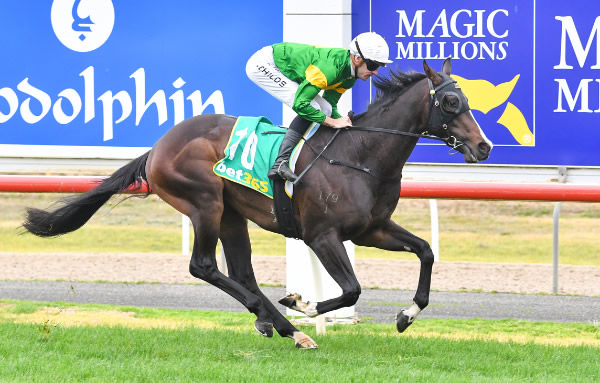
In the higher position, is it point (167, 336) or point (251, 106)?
point (251, 106)

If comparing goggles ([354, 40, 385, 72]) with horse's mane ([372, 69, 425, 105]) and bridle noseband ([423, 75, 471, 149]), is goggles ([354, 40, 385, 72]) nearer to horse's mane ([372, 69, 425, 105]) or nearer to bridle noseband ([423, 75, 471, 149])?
horse's mane ([372, 69, 425, 105])

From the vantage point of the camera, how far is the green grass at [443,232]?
1321 centimetres

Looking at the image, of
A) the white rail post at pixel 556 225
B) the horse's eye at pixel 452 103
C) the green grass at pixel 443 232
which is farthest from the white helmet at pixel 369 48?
the green grass at pixel 443 232

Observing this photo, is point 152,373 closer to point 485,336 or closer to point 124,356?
point 124,356

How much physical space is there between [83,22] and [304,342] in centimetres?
340

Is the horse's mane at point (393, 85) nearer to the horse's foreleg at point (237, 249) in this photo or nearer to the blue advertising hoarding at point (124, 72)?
the horse's foreleg at point (237, 249)

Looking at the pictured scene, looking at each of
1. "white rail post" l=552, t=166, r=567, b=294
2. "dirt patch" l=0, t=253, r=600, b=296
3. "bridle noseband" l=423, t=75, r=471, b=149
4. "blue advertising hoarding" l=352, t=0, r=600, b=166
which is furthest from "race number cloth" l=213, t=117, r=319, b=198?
"dirt patch" l=0, t=253, r=600, b=296

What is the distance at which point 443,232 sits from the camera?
50.3 ft

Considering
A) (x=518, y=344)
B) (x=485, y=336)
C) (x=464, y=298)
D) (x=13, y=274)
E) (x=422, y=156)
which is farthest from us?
(x=13, y=274)

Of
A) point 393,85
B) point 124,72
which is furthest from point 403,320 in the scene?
point 124,72

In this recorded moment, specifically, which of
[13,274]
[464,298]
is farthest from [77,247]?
[464,298]

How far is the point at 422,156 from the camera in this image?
7.83 metres

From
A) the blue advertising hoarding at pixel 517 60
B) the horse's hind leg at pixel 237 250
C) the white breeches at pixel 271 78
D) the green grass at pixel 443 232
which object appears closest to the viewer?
the white breeches at pixel 271 78

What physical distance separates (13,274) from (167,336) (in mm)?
3947
